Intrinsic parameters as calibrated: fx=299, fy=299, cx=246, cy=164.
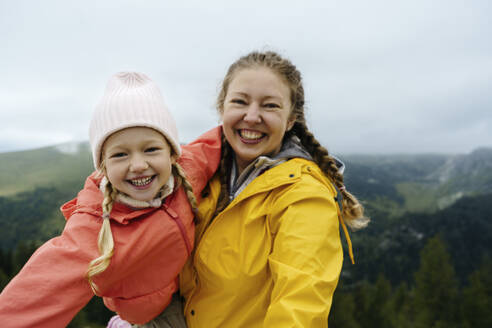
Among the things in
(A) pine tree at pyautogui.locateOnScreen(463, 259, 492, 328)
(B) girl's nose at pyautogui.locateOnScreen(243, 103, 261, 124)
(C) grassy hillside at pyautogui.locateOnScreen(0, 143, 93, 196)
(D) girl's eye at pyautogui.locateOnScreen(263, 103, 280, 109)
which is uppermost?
(D) girl's eye at pyautogui.locateOnScreen(263, 103, 280, 109)

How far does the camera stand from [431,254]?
47094 mm

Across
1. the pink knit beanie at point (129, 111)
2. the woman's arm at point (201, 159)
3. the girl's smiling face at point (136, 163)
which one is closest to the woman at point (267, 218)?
the woman's arm at point (201, 159)

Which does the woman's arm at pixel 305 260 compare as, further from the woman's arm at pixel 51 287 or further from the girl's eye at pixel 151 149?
the woman's arm at pixel 51 287

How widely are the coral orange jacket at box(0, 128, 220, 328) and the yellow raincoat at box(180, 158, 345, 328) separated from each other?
277 millimetres

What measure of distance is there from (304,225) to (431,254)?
54751 mm

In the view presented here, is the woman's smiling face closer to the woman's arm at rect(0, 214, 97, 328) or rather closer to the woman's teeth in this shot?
the woman's teeth

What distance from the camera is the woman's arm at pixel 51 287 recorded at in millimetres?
2090

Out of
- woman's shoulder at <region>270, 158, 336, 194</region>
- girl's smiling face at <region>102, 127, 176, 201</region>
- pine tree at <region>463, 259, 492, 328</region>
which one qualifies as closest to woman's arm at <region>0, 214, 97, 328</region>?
girl's smiling face at <region>102, 127, 176, 201</region>

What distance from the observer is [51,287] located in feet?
7.15

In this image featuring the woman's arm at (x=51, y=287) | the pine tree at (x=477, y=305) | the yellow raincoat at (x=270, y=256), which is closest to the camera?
the woman's arm at (x=51, y=287)

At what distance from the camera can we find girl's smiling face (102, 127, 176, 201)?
2.68m

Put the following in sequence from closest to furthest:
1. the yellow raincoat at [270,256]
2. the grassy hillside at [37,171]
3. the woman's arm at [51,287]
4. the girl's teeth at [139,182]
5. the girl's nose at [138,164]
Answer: the woman's arm at [51,287] → the yellow raincoat at [270,256] → the girl's nose at [138,164] → the girl's teeth at [139,182] → the grassy hillside at [37,171]

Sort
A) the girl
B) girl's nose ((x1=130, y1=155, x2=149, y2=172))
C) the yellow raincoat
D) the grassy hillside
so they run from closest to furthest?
1. the girl
2. the yellow raincoat
3. girl's nose ((x1=130, y1=155, x2=149, y2=172))
4. the grassy hillside

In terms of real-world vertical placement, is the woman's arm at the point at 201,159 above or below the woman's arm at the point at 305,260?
above
